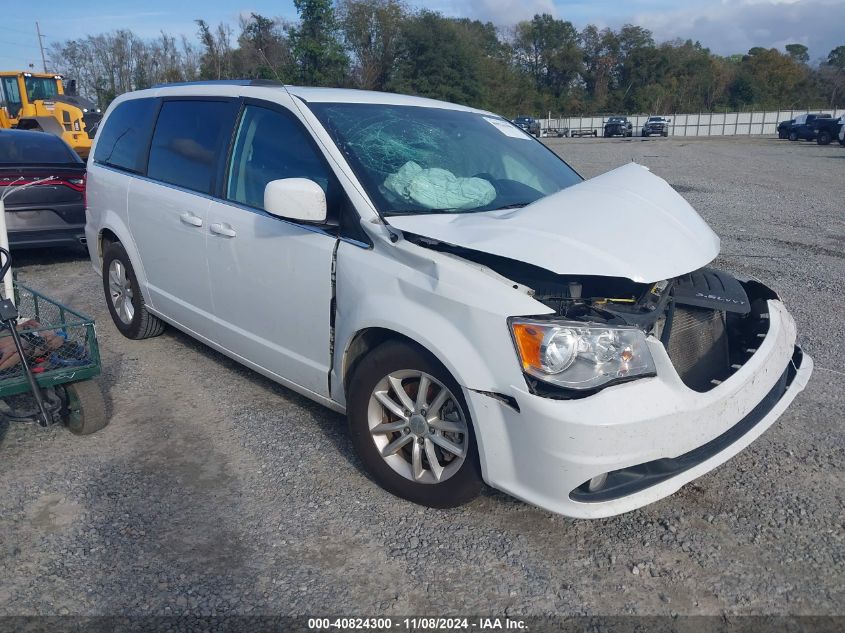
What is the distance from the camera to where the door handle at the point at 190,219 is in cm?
420

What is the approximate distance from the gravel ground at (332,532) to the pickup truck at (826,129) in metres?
37.5

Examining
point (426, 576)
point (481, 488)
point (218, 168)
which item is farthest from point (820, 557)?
point (218, 168)

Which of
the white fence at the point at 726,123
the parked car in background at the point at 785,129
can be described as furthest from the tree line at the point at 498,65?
the parked car in background at the point at 785,129

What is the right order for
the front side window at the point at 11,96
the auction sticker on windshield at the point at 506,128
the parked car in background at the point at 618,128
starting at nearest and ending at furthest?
the auction sticker on windshield at the point at 506,128 → the front side window at the point at 11,96 → the parked car in background at the point at 618,128

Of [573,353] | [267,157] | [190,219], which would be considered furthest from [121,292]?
[573,353]

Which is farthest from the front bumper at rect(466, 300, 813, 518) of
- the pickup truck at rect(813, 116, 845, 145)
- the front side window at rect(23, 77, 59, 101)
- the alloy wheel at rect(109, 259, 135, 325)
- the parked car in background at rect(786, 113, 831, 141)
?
the parked car in background at rect(786, 113, 831, 141)

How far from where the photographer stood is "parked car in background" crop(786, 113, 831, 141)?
126 ft

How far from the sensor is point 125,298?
5.46 m

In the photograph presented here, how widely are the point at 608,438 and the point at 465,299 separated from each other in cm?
75

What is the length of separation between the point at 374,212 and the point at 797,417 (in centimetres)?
274

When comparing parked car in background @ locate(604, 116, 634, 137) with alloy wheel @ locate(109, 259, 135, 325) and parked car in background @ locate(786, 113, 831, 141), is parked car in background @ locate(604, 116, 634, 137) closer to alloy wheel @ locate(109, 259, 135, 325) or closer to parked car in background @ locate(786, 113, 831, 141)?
parked car in background @ locate(786, 113, 831, 141)

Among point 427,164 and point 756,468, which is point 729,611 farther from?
point 427,164

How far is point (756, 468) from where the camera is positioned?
352 cm

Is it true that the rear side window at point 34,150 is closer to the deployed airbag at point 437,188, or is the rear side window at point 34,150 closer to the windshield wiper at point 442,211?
the deployed airbag at point 437,188
